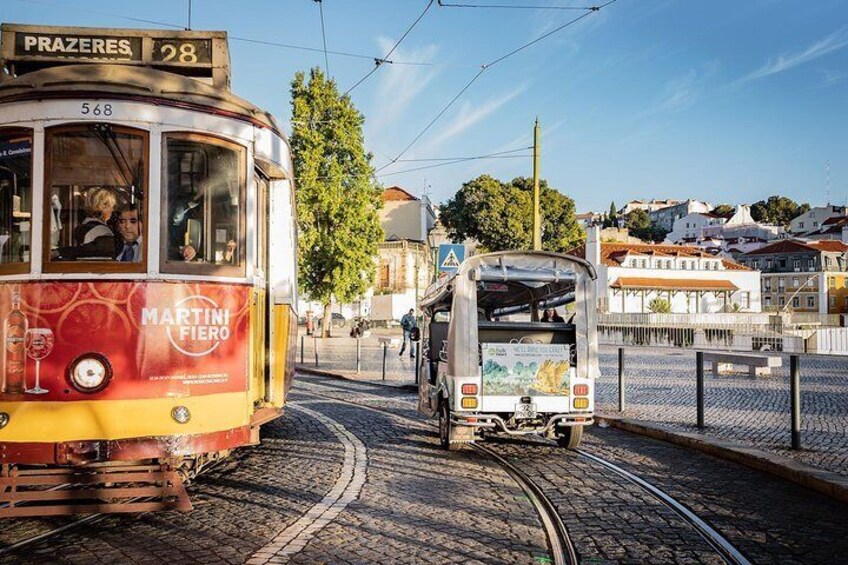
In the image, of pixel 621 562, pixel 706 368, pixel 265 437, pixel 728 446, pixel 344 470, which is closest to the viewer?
pixel 621 562

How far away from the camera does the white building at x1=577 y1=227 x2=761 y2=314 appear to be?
72500mm

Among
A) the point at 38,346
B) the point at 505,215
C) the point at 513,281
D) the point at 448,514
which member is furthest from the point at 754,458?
the point at 505,215

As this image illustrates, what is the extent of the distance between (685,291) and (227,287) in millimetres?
73357

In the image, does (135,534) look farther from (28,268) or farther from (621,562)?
(621,562)

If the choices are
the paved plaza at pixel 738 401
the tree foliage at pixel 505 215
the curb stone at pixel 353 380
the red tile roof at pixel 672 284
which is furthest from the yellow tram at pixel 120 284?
the red tile roof at pixel 672 284

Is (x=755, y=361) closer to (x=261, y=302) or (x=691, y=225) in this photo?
(x=261, y=302)

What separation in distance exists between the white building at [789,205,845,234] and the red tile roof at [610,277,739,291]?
53.4 m

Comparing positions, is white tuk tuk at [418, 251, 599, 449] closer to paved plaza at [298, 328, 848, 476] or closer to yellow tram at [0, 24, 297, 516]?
paved plaza at [298, 328, 848, 476]

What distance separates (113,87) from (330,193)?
38379mm

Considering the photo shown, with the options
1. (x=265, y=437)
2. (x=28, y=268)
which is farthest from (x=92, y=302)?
(x=265, y=437)

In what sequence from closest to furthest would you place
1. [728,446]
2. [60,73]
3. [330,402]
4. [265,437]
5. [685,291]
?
[60,73] < [728,446] < [265,437] < [330,402] < [685,291]

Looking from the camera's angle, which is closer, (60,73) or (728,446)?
(60,73)

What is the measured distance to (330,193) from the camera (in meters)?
44.4

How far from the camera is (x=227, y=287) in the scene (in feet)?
22.0
